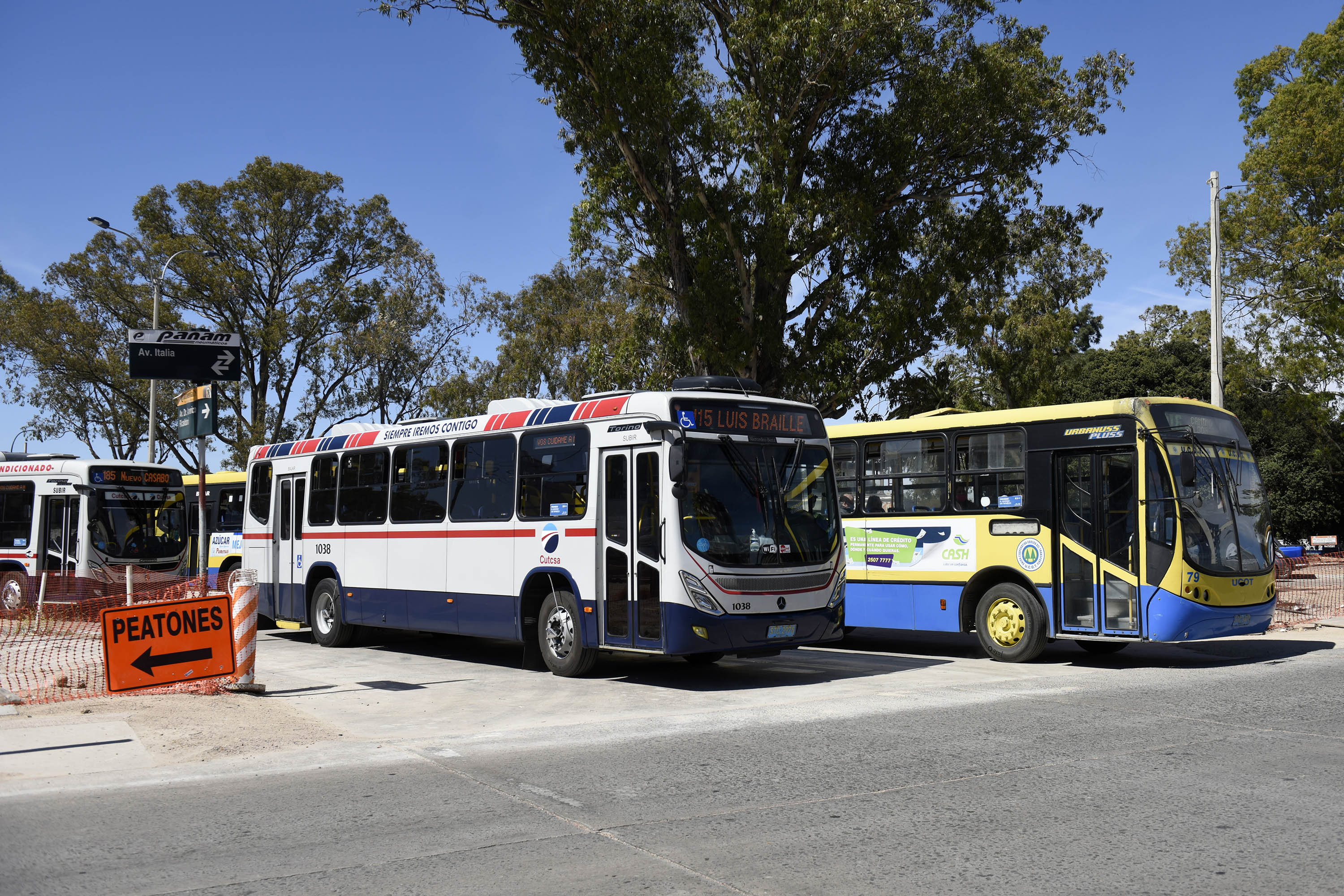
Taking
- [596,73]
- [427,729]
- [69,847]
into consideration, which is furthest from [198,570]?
[69,847]

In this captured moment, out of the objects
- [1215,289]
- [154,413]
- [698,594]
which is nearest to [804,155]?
[1215,289]

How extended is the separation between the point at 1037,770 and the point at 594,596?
241 inches

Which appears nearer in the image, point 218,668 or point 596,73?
point 218,668

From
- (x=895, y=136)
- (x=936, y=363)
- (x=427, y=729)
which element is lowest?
(x=427, y=729)

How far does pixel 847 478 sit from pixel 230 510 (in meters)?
16.4

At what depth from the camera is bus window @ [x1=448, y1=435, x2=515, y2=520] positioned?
568 inches

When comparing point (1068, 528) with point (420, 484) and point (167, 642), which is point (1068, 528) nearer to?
A: point (420, 484)

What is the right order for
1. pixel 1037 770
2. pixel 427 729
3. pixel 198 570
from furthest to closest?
1. pixel 198 570
2. pixel 427 729
3. pixel 1037 770

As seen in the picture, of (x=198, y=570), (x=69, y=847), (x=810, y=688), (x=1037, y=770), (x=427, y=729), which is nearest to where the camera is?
(x=69, y=847)

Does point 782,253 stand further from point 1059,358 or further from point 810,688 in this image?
point 1059,358

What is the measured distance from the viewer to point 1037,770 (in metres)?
7.85

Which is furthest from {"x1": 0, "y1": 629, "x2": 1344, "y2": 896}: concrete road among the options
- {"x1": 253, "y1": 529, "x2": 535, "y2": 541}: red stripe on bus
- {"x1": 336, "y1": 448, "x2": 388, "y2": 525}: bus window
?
{"x1": 336, "y1": 448, "x2": 388, "y2": 525}: bus window

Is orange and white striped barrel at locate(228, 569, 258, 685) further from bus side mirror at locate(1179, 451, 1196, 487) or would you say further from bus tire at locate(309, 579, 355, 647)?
bus side mirror at locate(1179, 451, 1196, 487)

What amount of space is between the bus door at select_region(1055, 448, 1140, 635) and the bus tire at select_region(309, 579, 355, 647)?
10.5 metres
